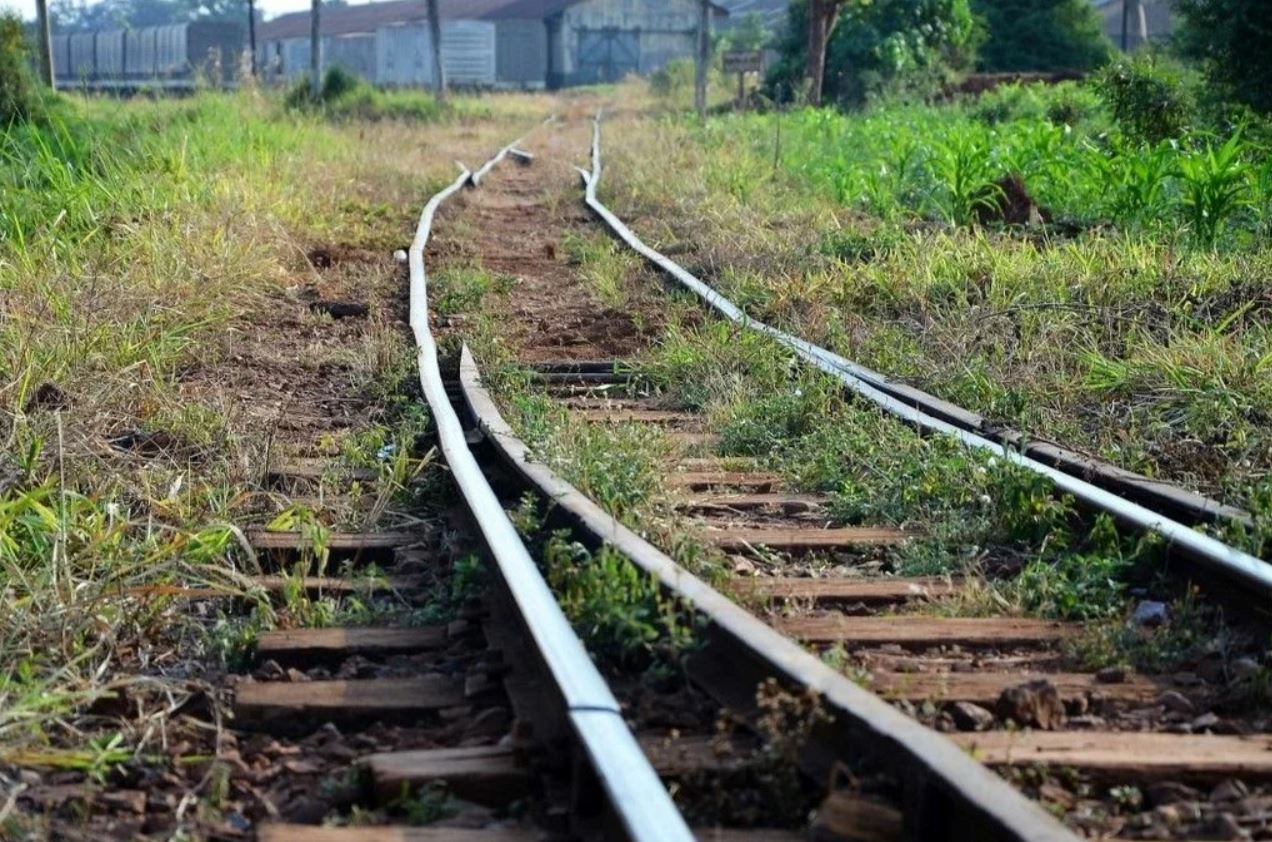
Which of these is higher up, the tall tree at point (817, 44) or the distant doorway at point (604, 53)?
the distant doorway at point (604, 53)

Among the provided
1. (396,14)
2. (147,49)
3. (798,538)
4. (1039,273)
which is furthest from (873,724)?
(396,14)

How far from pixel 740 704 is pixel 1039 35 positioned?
42.4 m

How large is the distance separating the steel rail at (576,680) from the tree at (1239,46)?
1163cm

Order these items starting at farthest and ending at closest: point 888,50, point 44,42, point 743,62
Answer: point 743,62
point 888,50
point 44,42

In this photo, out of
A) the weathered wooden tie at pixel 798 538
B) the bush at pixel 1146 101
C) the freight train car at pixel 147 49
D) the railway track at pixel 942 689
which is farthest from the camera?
the freight train car at pixel 147 49

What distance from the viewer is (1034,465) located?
5031mm

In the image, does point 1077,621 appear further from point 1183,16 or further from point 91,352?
point 1183,16

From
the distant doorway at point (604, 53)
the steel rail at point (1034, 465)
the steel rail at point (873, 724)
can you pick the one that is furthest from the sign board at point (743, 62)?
the steel rail at point (873, 724)

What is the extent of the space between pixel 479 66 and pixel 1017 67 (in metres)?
26.1

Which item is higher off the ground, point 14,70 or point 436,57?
point 436,57

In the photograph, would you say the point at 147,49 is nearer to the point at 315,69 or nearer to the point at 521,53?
the point at 521,53

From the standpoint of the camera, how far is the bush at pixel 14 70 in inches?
739

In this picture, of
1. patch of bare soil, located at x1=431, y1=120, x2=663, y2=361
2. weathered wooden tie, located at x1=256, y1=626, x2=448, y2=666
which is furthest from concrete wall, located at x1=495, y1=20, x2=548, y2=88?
weathered wooden tie, located at x1=256, y1=626, x2=448, y2=666

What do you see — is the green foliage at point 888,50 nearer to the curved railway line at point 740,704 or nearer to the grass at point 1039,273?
the grass at point 1039,273
